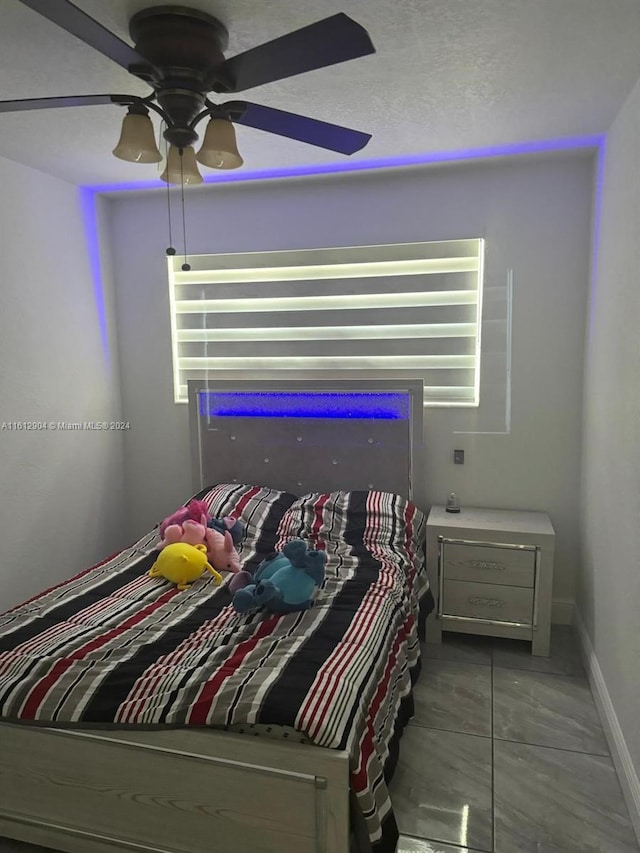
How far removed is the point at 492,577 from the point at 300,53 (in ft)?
8.13

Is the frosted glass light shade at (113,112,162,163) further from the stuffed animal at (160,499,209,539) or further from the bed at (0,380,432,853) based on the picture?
the stuffed animal at (160,499,209,539)

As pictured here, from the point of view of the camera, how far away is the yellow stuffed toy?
8.56 ft

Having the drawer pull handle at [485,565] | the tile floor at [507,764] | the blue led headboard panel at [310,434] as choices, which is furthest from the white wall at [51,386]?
the drawer pull handle at [485,565]

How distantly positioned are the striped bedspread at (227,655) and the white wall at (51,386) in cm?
64

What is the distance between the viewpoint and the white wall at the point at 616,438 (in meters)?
2.11

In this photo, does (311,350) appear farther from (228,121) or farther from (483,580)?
(228,121)

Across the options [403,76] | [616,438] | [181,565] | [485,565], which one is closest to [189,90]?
[403,76]

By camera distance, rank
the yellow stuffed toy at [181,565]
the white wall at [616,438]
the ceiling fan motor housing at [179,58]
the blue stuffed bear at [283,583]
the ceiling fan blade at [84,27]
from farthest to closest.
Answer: the yellow stuffed toy at [181,565] < the blue stuffed bear at [283,583] < the white wall at [616,438] < the ceiling fan motor housing at [179,58] < the ceiling fan blade at [84,27]

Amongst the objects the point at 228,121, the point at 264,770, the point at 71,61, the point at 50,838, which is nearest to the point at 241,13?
the point at 228,121

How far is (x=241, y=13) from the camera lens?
1.71 meters

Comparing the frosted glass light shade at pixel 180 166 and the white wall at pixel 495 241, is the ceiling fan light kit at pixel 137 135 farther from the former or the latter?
the white wall at pixel 495 241

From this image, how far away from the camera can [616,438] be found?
2.39m

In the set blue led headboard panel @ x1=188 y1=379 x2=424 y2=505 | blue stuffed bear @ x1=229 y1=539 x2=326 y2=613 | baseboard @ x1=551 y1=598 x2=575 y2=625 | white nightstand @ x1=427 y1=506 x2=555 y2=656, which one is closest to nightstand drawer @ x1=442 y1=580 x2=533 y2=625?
white nightstand @ x1=427 y1=506 x2=555 y2=656

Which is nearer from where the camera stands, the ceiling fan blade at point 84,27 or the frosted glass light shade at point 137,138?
the ceiling fan blade at point 84,27
